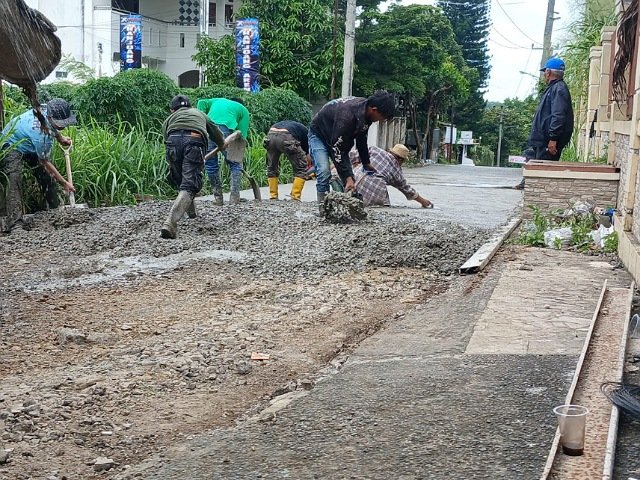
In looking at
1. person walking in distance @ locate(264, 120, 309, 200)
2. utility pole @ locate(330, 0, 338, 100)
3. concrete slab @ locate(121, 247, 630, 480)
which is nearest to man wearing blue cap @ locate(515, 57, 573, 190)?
person walking in distance @ locate(264, 120, 309, 200)

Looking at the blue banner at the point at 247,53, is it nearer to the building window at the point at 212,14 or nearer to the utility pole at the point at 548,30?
the utility pole at the point at 548,30

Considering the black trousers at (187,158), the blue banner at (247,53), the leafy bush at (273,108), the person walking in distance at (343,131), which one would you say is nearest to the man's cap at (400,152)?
the person walking in distance at (343,131)

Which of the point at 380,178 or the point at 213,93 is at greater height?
the point at 213,93

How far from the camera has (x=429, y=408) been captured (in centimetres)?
350

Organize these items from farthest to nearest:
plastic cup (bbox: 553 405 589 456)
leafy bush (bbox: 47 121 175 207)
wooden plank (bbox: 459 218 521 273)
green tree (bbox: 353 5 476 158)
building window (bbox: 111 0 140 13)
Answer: building window (bbox: 111 0 140 13), green tree (bbox: 353 5 476 158), leafy bush (bbox: 47 121 175 207), wooden plank (bbox: 459 218 521 273), plastic cup (bbox: 553 405 589 456)

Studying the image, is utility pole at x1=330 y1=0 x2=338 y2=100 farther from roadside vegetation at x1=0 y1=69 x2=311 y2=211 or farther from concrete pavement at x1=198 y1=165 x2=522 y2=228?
concrete pavement at x1=198 y1=165 x2=522 y2=228

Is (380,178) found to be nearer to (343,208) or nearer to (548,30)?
(343,208)

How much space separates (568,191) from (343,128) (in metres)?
2.67

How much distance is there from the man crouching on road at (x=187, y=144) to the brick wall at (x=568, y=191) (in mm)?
A: 3582

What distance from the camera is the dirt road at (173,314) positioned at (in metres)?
3.46

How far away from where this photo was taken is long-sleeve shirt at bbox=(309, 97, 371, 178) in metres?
8.59

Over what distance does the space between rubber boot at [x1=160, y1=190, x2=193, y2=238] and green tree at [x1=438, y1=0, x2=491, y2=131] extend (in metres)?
46.4

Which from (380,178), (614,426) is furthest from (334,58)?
(614,426)

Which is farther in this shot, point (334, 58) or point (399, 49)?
point (399, 49)
